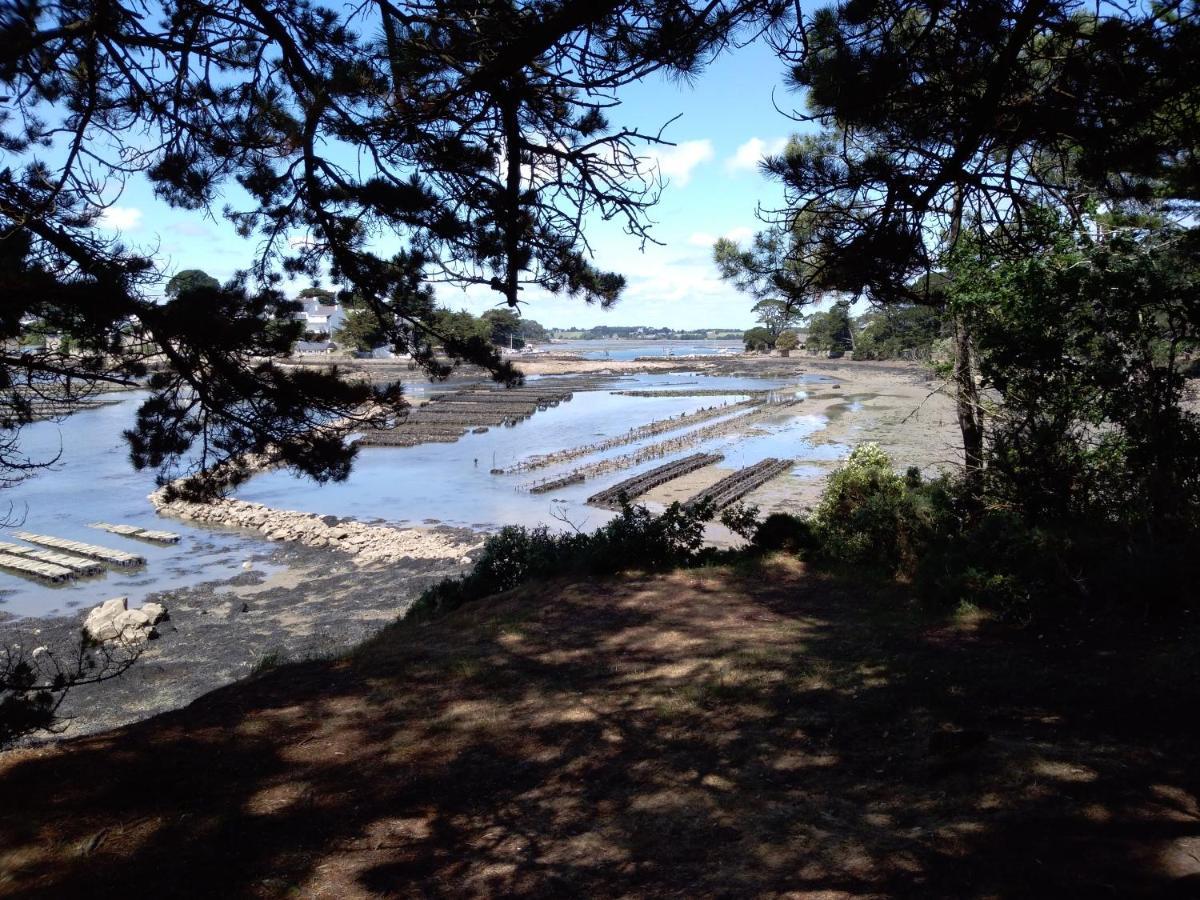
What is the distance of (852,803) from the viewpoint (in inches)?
133

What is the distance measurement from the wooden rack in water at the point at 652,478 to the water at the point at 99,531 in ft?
30.8

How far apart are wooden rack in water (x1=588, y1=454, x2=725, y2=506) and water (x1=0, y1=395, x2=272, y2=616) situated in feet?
30.8

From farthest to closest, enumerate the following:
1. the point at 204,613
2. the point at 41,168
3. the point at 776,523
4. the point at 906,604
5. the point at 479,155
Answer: the point at 204,613 → the point at 776,523 → the point at 906,604 → the point at 479,155 → the point at 41,168

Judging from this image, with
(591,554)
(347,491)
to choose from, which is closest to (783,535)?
(591,554)

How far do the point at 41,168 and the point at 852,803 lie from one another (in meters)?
5.82

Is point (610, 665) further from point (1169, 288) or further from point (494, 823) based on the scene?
point (1169, 288)

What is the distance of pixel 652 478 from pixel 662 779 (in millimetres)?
21416

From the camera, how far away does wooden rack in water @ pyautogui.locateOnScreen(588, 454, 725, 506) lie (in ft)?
75.3

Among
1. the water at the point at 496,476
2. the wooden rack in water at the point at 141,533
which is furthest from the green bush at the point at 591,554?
the wooden rack in water at the point at 141,533

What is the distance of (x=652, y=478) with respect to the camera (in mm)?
25188

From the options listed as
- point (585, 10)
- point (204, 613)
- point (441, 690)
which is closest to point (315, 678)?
point (441, 690)

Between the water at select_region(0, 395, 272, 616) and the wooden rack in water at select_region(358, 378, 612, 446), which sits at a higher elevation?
the wooden rack in water at select_region(358, 378, 612, 446)

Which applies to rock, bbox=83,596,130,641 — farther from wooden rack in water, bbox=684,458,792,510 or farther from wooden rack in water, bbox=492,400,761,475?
wooden rack in water, bbox=492,400,761,475

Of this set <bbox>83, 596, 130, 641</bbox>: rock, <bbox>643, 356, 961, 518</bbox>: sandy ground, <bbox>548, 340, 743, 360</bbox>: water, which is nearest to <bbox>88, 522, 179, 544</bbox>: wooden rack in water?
<bbox>83, 596, 130, 641</bbox>: rock
